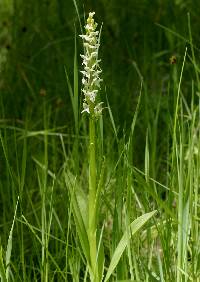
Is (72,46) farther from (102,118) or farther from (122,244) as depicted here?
(122,244)

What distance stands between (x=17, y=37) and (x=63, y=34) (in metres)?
0.22

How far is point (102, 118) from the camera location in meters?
1.74

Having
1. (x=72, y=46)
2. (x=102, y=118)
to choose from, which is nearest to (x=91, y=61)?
(x=102, y=118)

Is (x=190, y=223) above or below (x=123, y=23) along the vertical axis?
below

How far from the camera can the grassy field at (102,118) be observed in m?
1.41

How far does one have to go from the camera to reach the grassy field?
141cm

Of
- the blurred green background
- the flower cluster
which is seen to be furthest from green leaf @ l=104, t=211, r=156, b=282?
the blurred green background

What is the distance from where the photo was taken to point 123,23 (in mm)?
3293

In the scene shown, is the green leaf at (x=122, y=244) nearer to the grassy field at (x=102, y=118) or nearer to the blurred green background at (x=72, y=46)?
the grassy field at (x=102, y=118)

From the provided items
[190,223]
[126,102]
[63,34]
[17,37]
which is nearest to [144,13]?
[63,34]

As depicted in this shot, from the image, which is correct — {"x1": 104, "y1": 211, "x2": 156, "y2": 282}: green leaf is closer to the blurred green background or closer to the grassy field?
the grassy field

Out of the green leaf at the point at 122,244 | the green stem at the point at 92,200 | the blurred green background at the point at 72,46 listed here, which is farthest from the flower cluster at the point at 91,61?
the blurred green background at the point at 72,46

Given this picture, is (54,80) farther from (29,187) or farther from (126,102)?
(29,187)

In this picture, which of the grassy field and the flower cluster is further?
the grassy field
